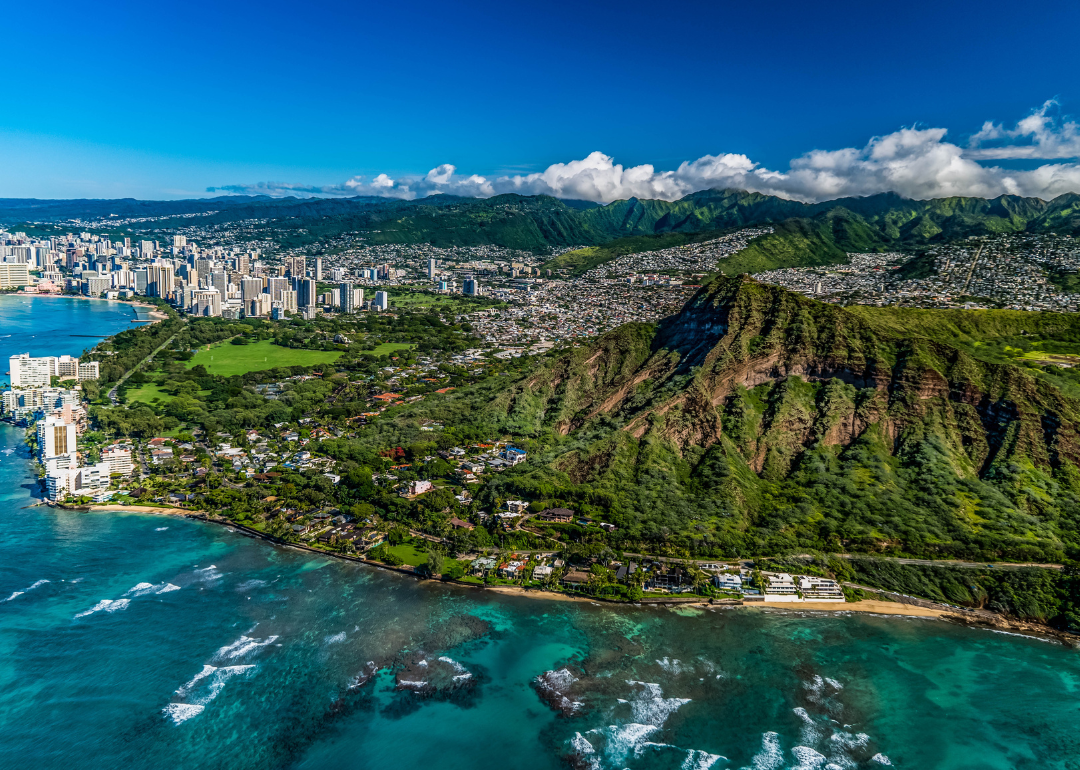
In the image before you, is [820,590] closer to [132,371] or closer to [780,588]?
[780,588]

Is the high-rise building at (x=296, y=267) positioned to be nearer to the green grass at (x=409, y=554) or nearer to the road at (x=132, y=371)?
the road at (x=132, y=371)

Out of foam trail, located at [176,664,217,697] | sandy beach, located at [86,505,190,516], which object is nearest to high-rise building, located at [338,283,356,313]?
sandy beach, located at [86,505,190,516]

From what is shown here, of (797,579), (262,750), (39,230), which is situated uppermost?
(39,230)

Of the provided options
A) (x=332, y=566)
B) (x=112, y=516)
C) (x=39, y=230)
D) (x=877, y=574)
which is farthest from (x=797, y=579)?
(x=39, y=230)

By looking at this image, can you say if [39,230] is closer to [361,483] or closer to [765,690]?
[361,483]

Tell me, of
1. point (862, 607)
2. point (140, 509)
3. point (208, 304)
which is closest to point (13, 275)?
point (208, 304)

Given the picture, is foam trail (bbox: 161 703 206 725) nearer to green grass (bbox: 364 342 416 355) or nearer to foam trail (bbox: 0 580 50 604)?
foam trail (bbox: 0 580 50 604)
